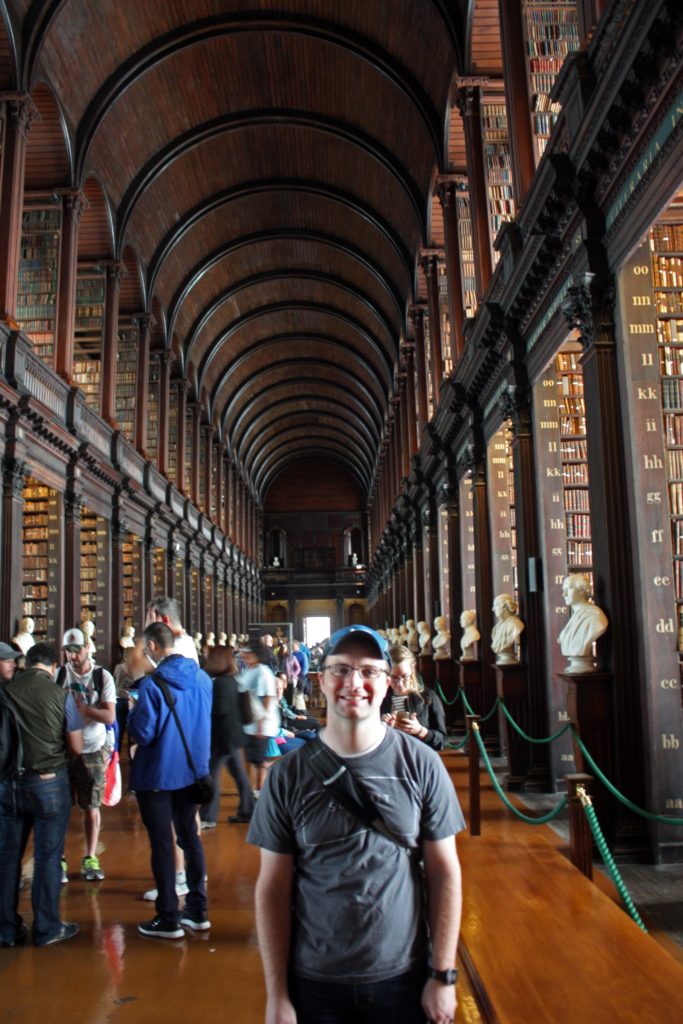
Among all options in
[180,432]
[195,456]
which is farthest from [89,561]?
[195,456]

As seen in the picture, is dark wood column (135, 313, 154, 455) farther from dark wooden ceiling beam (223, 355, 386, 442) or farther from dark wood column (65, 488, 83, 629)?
dark wooden ceiling beam (223, 355, 386, 442)

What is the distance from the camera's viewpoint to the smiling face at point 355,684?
1.68 metres

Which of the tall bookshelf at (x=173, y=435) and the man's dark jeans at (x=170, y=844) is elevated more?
the tall bookshelf at (x=173, y=435)

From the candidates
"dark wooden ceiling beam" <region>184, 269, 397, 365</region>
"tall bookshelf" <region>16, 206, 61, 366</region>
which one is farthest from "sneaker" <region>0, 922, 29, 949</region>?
"dark wooden ceiling beam" <region>184, 269, 397, 365</region>

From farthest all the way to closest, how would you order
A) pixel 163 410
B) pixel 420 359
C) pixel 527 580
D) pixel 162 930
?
1. pixel 163 410
2. pixel 420 359
3. pixel 527 580
4. pixel 162 930

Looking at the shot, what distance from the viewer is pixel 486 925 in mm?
3203

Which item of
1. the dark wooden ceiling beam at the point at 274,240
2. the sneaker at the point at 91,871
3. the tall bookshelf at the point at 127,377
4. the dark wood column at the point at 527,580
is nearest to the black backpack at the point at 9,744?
the sneaker at the point at 91,871

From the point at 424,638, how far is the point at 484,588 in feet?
14.5

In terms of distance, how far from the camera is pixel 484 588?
31.0ft

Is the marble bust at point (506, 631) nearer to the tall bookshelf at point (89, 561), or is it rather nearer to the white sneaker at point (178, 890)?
the white sneaker at point (178, 890)

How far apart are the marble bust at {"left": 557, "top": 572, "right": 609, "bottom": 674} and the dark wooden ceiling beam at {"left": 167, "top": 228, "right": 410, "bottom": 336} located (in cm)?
1438

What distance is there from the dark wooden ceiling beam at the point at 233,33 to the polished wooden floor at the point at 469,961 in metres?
10.9

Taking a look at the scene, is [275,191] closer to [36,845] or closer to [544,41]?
[544,41]

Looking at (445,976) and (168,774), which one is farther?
(168,774)
